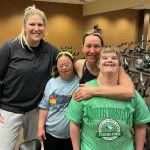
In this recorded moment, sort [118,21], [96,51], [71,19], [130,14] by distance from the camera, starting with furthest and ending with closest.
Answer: [71,19] → [118,21] → [130,14] → [96,51]

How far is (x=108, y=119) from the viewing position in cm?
114

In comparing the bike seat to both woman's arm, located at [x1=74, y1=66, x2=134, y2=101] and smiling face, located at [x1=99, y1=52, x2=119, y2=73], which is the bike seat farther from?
smiling face, located at [x1=99, y1=52, x2=119, y2=73]

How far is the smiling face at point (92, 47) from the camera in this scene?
4.55 ft

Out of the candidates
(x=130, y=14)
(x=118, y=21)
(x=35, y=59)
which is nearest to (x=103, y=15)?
(x=118, y=21)

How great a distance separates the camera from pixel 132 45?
6.34 m

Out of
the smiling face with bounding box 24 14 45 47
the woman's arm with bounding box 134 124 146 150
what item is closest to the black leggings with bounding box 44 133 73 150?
the woman's arm with bounding box 134 124 146 150

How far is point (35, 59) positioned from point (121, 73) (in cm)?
63

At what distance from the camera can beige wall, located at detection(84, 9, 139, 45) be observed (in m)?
6.07

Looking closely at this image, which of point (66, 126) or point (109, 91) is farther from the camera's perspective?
point (66, 126)

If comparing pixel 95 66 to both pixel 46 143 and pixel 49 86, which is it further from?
pixel 46 143

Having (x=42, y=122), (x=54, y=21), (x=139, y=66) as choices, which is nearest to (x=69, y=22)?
(x=54, y=21)

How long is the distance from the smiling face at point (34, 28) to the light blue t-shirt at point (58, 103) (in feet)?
1.04

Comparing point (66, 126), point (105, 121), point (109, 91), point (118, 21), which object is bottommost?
point (66, 126)

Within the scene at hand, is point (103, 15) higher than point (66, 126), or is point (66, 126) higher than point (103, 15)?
point (103, 15)
